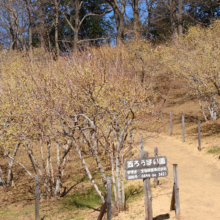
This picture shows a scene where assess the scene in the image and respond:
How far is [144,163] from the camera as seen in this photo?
21.4 ft

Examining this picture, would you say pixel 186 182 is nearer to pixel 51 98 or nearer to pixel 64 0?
pixel 51 98

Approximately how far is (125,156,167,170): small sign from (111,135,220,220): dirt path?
193 centimetres

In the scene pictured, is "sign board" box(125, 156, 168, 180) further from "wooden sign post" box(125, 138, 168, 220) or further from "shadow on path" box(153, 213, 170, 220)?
"shadow on path" box(153, 213, 170, 220)

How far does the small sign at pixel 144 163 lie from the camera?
645cm

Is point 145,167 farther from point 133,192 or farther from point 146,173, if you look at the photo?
point 133,192

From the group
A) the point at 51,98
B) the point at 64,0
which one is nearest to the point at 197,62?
the point at 51,98

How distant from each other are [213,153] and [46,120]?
331 inches

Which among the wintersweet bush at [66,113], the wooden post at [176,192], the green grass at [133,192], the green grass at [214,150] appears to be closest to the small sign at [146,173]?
the wooden post at [176,192]

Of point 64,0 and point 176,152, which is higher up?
point 64,0

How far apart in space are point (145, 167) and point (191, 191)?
3.51 meters

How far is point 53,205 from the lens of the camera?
10727 millimetres

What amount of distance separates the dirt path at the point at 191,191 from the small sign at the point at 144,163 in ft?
6.33

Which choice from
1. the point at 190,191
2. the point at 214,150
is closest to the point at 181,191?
the point at 190,191

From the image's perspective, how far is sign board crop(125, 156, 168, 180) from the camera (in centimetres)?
645
